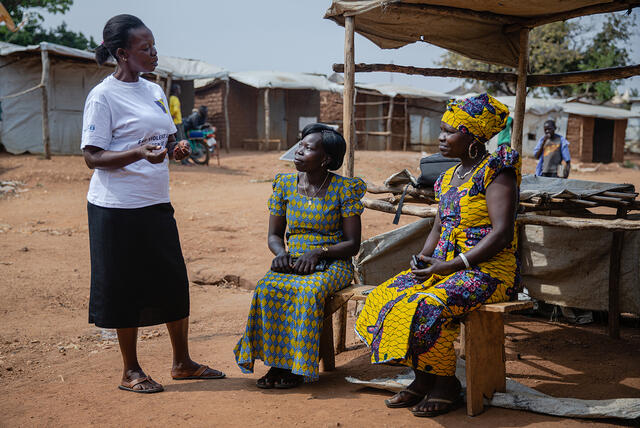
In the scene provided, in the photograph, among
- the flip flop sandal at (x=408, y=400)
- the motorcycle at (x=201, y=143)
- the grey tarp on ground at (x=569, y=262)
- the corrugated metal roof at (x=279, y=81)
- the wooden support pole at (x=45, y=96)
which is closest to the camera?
the flip flop sandal at (x=408, y=400)

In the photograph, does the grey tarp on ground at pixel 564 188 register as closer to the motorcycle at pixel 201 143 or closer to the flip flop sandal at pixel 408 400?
the flip flop sandal at pixel 408 400

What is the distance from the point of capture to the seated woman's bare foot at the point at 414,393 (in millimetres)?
2939

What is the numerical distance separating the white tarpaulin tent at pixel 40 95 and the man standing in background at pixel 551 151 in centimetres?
1038

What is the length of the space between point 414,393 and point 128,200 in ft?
5.93

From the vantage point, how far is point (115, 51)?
3064 mm

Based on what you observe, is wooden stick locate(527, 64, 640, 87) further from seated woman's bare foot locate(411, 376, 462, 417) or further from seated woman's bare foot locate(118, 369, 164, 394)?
seated woman's bare foot locate(118, 369, 164, 394)

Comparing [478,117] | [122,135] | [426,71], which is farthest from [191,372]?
[426,71]

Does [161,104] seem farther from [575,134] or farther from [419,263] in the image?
[575,134]

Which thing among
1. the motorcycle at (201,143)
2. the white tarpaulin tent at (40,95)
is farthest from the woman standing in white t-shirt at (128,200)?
the motorcycle at (201,143)

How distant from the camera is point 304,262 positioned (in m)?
3.30

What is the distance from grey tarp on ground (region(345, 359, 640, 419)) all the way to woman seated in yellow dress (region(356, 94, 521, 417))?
9.0 inches

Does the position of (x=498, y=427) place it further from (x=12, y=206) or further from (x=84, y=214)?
(x=12, y=206)

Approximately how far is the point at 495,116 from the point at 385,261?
1.86m

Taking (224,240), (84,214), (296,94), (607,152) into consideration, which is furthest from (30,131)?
(607,152)
